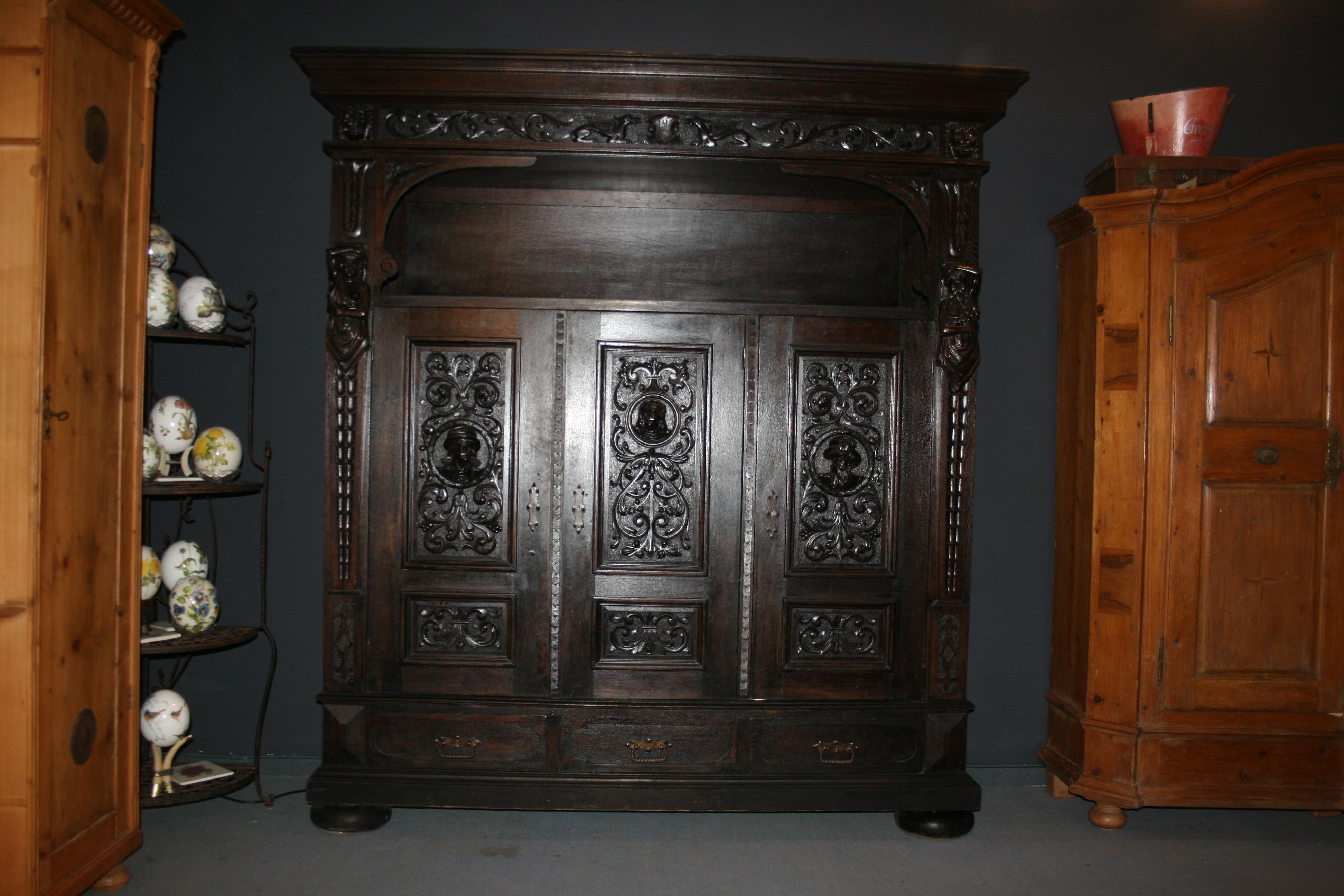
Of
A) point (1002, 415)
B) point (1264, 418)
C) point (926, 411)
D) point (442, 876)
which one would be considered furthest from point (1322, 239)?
point (442, 876)

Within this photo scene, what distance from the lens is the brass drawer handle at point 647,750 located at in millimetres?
2746

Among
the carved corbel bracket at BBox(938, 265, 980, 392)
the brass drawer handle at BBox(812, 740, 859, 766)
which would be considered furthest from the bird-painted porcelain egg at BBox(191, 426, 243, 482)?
the carved corbel bracket at BBox(938, 265, 980, 392)

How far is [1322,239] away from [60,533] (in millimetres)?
3764

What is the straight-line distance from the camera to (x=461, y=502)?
2.82 metres

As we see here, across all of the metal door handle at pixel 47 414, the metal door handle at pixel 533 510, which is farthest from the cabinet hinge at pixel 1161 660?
the metal door handle at pixel 47 414

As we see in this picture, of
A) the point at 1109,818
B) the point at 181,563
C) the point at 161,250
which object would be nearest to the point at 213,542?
the point at 181,563

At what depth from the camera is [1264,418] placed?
8.94 ft

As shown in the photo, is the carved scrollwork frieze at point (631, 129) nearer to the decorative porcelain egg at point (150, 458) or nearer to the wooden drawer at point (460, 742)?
the decorative porcelain egg at point (150, 458)

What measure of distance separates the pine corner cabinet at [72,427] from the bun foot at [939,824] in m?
2.36

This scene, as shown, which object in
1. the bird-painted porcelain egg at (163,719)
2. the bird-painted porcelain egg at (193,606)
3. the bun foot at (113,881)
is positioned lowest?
the bun foot at (113,881)

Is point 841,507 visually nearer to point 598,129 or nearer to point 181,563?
point 598,129

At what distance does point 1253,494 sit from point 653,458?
1970 millimetres

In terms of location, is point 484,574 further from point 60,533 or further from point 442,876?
point 60,533

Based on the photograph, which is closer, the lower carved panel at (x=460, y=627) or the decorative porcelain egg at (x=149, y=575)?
the decorative porcelain egg at (x=149, y=575)
